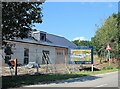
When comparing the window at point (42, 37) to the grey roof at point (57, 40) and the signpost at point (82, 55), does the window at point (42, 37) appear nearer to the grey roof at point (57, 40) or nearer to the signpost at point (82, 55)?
the grey roof at point (57, 40)

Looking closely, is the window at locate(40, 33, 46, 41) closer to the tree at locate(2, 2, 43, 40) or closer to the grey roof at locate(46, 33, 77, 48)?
the grey roof at locate(46, 33, 77, 48)

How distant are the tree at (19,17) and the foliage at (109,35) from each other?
115 ft

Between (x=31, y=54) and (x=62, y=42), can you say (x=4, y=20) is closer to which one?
(x=31, y=54)

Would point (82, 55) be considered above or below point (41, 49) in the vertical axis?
below

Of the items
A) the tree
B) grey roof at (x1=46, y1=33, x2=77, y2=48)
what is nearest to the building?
grey roof at (x1=46, y1=33, x2=77, y2=48)

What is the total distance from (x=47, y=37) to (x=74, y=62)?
67.1 feet

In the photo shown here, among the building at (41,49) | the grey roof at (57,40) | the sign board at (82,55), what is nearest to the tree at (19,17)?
the building at (41,49)

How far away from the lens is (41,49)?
55094 mm

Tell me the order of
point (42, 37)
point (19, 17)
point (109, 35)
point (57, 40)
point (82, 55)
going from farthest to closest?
point (57, 40) → point (109, 35) → point (42, 37) → point (82, 55) → point (19, 17)

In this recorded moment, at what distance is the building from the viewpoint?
46438 mm

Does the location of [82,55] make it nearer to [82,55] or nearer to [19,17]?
[82,55]

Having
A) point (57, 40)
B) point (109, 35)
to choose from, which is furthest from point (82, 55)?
point (57, 40)

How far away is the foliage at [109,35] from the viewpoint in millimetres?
57969

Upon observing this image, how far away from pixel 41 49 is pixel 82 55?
1422cm
